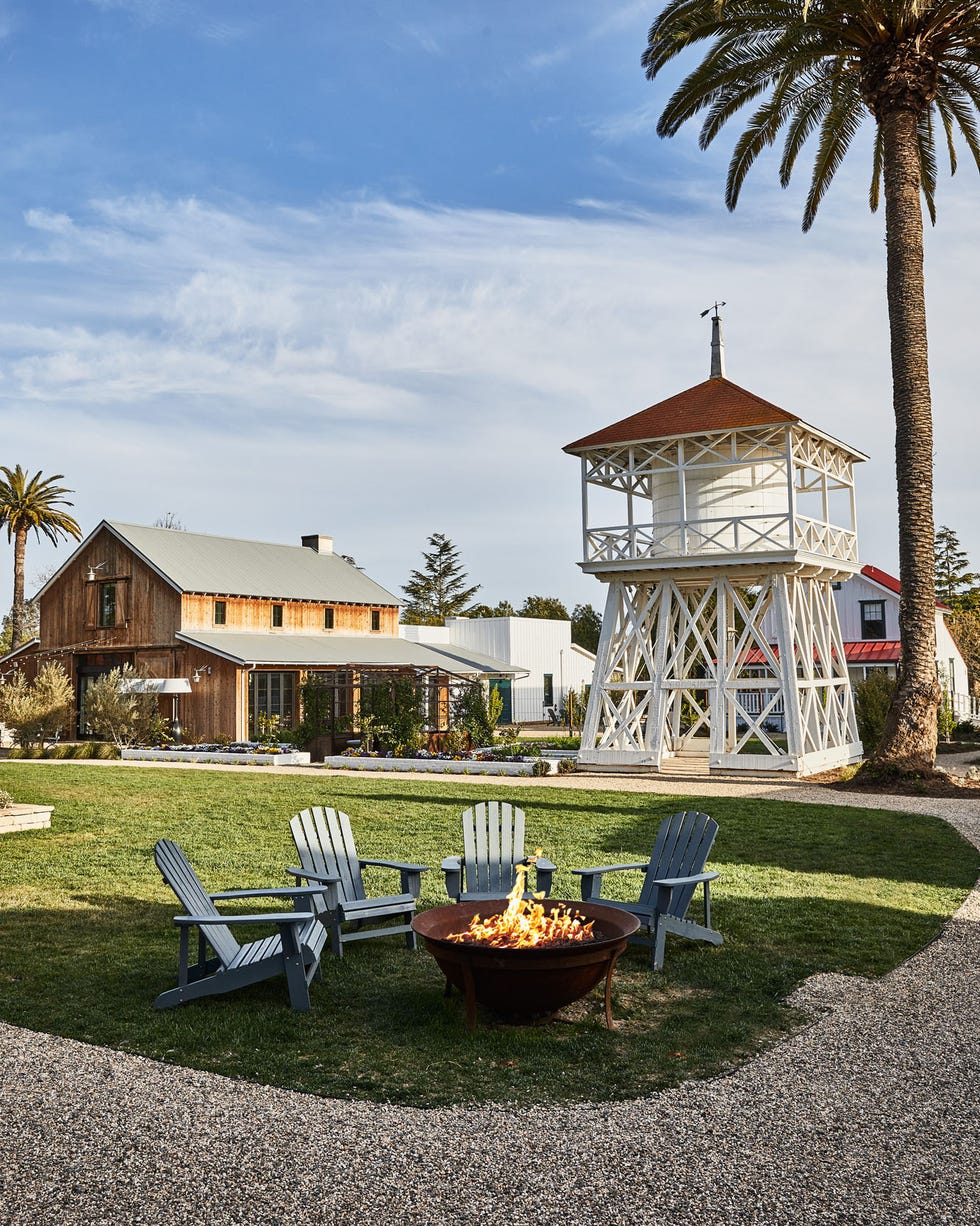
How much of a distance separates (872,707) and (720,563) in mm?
7334

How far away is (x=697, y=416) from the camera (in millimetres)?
22141

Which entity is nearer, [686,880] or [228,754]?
[686,880]

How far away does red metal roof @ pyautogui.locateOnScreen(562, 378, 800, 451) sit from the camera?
21.3 meters

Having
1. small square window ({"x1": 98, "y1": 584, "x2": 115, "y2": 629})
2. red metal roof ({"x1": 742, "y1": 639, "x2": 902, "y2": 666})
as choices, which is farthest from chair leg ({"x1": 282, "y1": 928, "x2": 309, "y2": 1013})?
red metal roof ({"x1": 742, "y1": 639, "x2": 902, "y2": 666})

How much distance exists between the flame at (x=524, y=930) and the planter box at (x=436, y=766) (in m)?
15.4

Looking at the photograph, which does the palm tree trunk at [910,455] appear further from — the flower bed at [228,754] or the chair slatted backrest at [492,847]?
the flower bed at [228,754]

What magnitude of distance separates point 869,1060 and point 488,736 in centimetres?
2183

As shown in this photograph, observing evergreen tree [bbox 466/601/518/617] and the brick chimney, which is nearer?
the brick chimney

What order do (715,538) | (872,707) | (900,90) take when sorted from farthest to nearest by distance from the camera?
(872,707)
(715,538)
(900,90)

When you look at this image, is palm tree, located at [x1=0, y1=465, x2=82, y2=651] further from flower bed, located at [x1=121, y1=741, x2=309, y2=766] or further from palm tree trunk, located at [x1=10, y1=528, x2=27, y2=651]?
flower bed, located at [x1=121, y1=741, x2=309, y2=766]

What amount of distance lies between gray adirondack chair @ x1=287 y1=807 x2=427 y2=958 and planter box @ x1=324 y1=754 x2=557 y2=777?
44.9ft

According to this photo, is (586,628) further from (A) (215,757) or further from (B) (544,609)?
(A) (215,757)

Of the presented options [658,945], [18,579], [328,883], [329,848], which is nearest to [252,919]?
[328,883]

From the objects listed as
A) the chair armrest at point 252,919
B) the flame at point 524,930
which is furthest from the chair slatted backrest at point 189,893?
the flame at point 524,930
